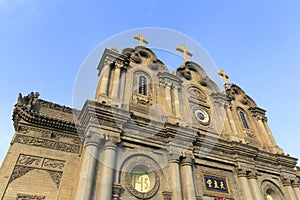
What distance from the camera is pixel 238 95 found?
23.1m

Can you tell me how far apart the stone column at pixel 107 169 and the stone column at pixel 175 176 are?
333 cm

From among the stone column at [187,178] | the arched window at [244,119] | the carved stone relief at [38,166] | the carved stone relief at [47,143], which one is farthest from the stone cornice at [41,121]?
the arched window at [244,119]

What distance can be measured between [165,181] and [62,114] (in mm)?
7270

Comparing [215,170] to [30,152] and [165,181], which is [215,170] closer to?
[165,181]

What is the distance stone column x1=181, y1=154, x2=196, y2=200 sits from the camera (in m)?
11.6

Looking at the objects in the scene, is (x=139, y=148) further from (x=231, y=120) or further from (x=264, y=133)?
(x=264, y=133)

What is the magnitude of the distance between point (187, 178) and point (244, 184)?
465 cm

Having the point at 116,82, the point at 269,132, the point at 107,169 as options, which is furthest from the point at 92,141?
the point at 269,132

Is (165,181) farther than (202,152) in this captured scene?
No

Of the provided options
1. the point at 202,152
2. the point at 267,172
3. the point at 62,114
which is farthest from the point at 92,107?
the point at 267,172

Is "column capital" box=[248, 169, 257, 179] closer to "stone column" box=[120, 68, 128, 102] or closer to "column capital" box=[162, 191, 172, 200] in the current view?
"column capital" box=[162, 191, 172, 200]

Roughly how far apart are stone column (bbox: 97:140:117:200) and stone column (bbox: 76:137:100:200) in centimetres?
39

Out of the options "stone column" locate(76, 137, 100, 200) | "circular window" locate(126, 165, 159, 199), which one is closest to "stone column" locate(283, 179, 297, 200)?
"circular window" locate(126, 165, 159, 199)

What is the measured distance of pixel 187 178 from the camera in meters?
12.1
